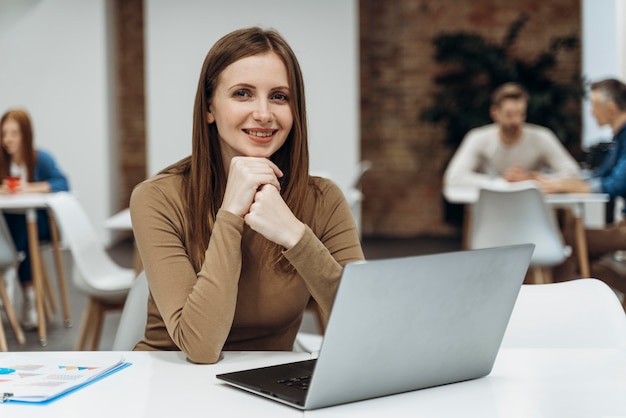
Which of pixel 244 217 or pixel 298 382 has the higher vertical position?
pixel 244 217

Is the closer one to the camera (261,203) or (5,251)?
(261,203)

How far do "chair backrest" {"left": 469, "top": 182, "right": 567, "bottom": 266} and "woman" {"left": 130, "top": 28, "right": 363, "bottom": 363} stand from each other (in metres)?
2.66

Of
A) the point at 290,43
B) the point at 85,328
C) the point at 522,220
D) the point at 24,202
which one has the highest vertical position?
the point at 290,43

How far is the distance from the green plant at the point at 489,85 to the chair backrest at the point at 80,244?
5.47 metres

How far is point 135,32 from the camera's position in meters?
9.48

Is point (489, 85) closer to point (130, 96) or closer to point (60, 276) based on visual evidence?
point (130, 96)

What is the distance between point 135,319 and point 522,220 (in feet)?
9.32

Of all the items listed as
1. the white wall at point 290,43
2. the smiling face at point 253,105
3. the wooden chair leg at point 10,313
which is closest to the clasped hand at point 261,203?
the smiling face at point 253,105

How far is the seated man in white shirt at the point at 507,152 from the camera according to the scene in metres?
5.50

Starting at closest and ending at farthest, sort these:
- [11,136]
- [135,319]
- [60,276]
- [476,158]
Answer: [135,319] < [60,276] < [11,136] < [476,158]

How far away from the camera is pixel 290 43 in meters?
8.02

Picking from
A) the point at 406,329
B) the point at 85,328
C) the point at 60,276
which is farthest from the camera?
the point at 60,276

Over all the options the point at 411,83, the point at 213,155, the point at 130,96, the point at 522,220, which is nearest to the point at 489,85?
the point at 411,83

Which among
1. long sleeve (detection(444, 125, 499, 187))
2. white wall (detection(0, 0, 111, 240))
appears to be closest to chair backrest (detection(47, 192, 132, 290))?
long sleeve (detection(444, 125, 499, 187))
